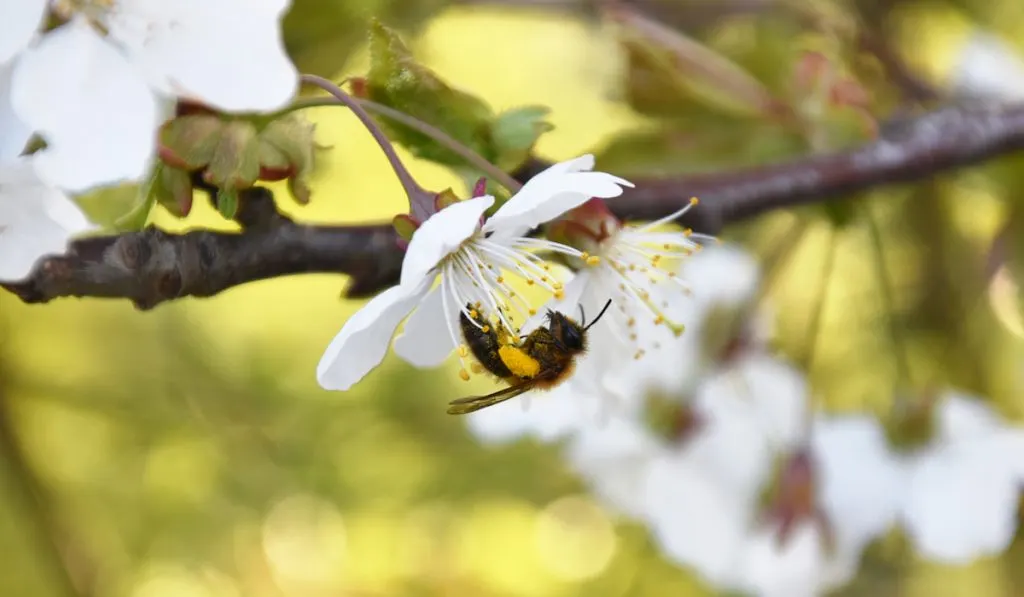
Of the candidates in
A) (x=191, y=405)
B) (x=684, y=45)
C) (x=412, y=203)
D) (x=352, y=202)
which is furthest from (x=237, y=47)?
(x=191, y=405)

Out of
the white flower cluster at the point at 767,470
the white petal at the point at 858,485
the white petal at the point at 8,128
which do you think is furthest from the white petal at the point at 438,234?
the white petal at the point at 858,485

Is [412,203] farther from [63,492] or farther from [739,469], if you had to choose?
[63,492]

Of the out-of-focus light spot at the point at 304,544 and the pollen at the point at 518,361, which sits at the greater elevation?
the pollen at the point at 518,361

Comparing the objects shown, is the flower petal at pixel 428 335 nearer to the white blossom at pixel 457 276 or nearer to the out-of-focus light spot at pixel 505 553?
the white blossom at pixel 457 276

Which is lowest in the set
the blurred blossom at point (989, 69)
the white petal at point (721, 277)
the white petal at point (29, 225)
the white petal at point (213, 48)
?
the white petal at point (721, 277)

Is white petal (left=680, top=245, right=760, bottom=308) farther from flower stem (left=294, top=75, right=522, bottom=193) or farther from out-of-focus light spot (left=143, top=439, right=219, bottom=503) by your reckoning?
out-of-focus light spot (left=143, top=439, right=219, bottom=503)

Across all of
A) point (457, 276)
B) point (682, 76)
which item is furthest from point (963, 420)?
point (457, 276)

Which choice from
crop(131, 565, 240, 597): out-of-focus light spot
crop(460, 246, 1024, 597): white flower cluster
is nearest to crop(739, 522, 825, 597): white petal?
crop(460, 246, 1024, 597): white flower cluster
